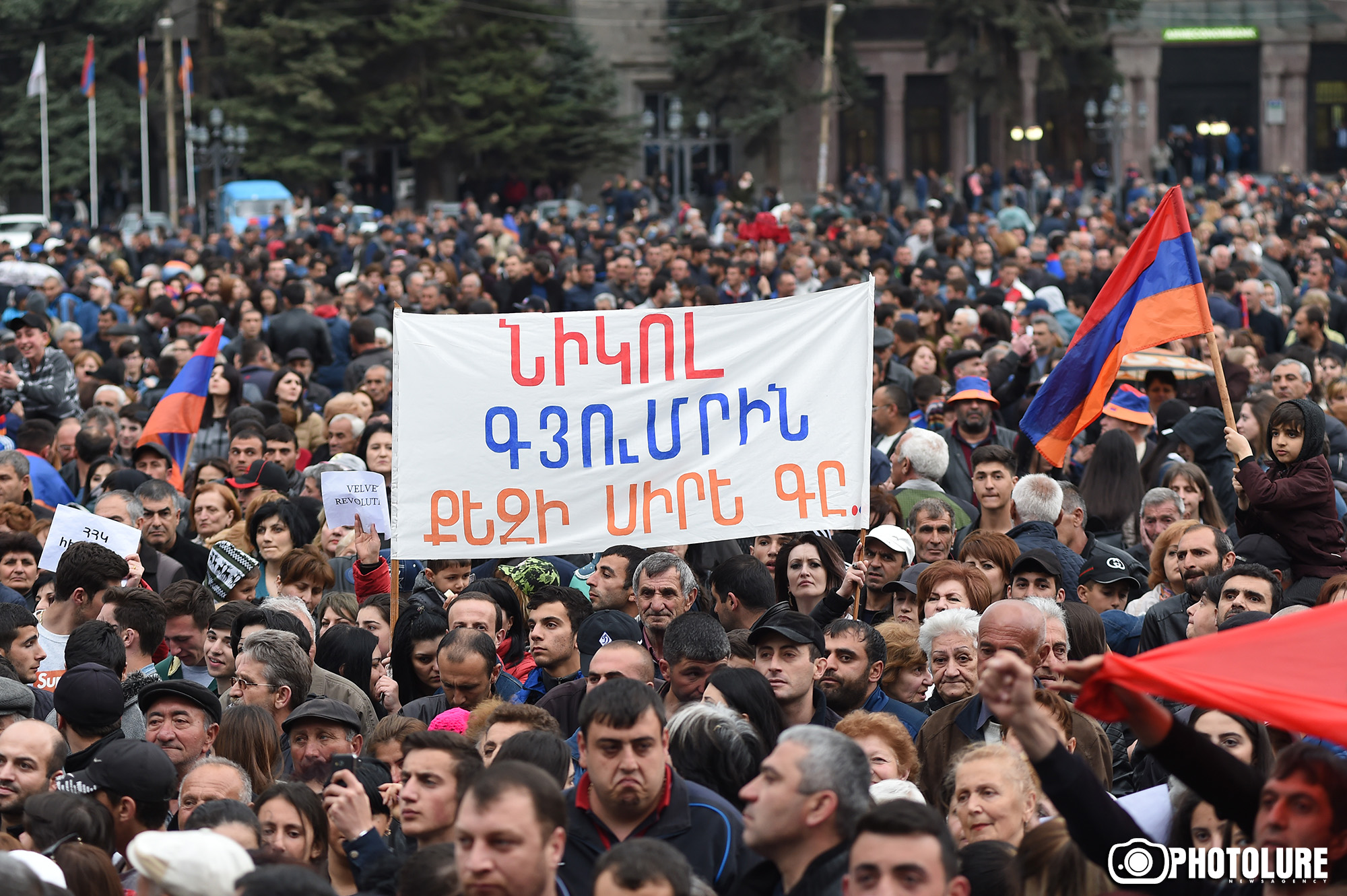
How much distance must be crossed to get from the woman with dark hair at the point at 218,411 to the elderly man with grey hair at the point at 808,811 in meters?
8.58

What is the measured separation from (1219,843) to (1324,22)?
54766 mm

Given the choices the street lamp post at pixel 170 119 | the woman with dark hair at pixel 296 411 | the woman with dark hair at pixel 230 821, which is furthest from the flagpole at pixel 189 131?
the woman with dark hair at pixel 230 821

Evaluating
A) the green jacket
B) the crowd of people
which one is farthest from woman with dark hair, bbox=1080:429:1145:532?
the green jacket

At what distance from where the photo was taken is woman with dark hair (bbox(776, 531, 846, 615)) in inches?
319

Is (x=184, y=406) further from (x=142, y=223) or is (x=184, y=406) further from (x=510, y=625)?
(x=142, y=223)

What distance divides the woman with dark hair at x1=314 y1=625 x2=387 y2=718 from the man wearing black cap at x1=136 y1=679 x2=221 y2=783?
116 cm

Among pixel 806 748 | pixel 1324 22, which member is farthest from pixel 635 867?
pixel 1324 22

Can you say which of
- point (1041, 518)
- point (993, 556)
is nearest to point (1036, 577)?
point (993, 556)

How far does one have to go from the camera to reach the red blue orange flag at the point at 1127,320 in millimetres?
8625

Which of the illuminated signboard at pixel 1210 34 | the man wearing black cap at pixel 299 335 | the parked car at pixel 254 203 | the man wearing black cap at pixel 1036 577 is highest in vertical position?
the illuminated signboard at pixel 1210 34

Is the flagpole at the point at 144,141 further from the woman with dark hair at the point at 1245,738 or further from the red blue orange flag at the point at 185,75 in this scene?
the woman with dark hair at the point at 1245,738

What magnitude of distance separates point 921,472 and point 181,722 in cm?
481

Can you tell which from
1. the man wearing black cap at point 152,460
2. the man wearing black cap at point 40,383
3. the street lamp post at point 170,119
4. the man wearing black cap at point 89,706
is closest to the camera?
the man wearing black cap at point 89,706

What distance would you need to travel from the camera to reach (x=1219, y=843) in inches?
187
